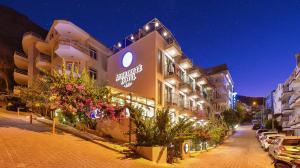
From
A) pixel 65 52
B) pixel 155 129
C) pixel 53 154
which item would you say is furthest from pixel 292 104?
pixel 53 154

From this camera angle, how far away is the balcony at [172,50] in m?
28.6

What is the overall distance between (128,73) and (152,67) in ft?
13.2

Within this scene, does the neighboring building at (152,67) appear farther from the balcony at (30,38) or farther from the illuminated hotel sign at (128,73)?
the balcony at (30,38)

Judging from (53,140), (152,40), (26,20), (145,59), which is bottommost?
(53,140)

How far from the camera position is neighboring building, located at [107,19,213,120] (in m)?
27.0

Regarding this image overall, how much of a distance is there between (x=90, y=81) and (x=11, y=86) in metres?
35.9

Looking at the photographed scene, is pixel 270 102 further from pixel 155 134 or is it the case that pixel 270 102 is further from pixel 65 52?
pixel 155 134

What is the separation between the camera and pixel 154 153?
1307cm

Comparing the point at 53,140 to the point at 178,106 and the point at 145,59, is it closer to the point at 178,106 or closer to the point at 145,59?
the point at 145,59

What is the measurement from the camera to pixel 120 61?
3209cm

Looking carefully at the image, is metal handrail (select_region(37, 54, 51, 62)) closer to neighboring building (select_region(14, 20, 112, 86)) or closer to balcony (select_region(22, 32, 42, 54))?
neighboring building (select_region(14, 20, 112, 86))

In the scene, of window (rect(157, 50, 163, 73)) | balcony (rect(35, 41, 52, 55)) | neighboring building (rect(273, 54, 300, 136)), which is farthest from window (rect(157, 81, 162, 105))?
neighboring building (rect(273, 54, 300, 136))

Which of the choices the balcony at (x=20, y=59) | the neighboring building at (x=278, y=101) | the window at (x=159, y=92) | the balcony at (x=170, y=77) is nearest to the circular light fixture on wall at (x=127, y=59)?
the balcony at (x=170, y=77)

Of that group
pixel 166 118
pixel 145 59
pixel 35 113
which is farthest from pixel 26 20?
pixel 166 118
